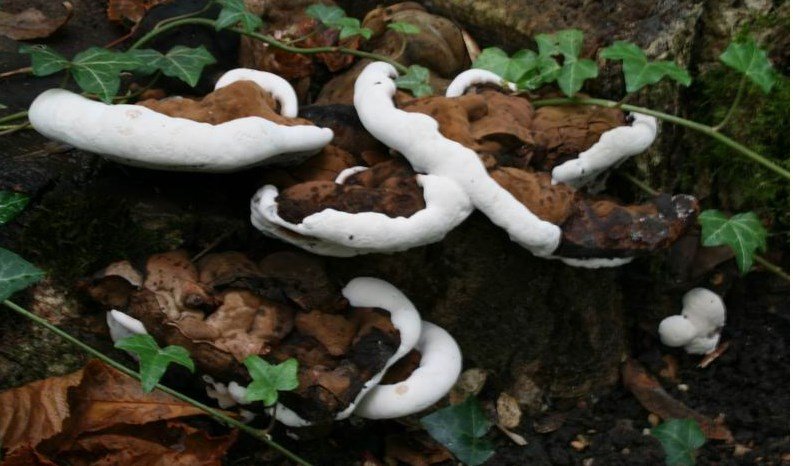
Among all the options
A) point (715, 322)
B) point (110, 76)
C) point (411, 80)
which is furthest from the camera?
point (715, 322)

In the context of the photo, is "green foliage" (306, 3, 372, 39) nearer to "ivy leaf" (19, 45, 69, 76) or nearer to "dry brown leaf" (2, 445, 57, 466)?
"ivy leaf" (19, 45, 69, 76)

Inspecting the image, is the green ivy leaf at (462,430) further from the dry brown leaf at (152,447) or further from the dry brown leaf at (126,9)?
the dry brown leaf at (126,9)

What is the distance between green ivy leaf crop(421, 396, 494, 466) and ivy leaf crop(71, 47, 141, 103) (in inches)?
60.5

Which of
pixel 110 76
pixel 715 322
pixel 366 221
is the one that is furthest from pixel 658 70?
pixel 110 76

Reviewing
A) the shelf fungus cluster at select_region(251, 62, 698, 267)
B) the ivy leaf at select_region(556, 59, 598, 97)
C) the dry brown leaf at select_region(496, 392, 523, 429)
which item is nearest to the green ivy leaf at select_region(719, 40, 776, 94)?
the shelf fungus cluster at select_region(251, 62, 698, 267)

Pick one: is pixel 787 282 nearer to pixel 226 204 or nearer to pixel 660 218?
pixel 660 218

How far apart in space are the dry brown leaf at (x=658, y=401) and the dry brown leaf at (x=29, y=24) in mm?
3069

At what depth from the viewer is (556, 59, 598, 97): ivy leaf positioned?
2.93 meters

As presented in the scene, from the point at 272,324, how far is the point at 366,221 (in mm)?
546

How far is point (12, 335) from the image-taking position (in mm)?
2984

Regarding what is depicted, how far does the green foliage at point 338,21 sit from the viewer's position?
3225mm

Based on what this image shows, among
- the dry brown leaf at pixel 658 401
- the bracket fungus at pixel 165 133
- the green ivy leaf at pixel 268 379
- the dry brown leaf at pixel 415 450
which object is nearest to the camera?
the bracket fungus at pixel 165 133

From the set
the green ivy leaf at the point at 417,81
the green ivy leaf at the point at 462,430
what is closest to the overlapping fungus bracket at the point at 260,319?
the green ivy leaf at the point at 462,430

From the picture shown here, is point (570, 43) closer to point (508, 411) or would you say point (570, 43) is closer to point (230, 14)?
point (230, 14)
